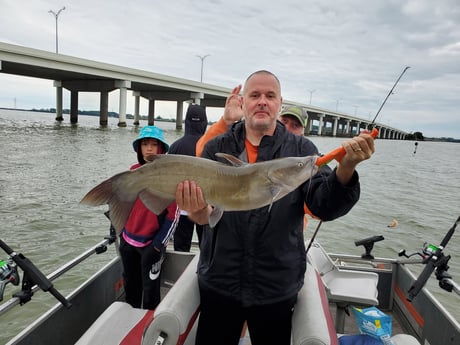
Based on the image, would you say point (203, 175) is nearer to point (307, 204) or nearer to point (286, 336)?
point (307, 204)

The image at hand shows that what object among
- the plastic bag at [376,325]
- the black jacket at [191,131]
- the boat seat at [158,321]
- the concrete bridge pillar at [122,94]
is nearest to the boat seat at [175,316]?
the boat seat at [158,321]

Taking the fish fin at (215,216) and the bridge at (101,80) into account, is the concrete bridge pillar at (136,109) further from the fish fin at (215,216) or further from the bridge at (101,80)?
the fish fin at (215,216)

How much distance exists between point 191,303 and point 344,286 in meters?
2.33

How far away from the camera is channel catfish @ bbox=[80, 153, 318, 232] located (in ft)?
6.61

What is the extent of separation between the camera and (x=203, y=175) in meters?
2.16

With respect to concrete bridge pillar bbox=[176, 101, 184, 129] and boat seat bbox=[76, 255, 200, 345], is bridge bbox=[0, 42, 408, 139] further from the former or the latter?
boat seat bbox=[76, 255, 200, 345]

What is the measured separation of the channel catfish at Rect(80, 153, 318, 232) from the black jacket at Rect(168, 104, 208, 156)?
2.90 m

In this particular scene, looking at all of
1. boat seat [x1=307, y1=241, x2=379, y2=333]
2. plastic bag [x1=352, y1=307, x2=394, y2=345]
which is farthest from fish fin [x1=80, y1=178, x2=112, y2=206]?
plastic bag [x1=352, y1=307, x2=394, y2=345]

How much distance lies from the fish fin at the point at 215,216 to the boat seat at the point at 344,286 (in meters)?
1.96

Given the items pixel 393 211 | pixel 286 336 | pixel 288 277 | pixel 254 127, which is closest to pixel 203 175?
pixel 254 127

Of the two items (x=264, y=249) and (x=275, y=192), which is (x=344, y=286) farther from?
(x=275, y=192)

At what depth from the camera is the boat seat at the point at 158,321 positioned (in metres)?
2.12

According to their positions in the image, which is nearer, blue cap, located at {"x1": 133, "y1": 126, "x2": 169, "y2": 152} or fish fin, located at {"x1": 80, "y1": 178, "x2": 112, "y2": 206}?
fish fin, located at {"x1": 80, "y1": 178, "x2": 112, "y2": 206}

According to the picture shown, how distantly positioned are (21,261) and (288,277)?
2.16m
